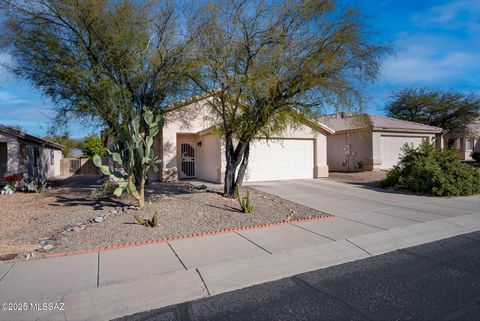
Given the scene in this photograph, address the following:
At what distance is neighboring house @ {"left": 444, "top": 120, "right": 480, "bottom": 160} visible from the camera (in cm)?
3362

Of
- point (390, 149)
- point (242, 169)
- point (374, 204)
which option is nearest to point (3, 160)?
point (242, 169)

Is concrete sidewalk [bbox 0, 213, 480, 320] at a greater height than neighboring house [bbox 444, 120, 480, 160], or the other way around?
neighboring house [bbox 444, 120, 480, 160]

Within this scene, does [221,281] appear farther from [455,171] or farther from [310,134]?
[310,134]

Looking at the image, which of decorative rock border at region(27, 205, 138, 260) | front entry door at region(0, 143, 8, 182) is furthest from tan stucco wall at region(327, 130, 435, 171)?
front entry door at region(0, 143, 8, 182)

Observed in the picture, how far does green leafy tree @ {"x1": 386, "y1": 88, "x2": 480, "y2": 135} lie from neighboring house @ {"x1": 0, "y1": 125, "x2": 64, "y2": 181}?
3357cm

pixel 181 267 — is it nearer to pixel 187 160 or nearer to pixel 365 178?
pixel 187 160

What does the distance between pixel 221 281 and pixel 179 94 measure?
1041 centimetres

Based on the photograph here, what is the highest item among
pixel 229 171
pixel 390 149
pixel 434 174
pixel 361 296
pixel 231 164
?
pixel 390 149

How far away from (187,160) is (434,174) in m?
12.2

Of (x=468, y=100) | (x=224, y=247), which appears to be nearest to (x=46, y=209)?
(x=224, y=247)

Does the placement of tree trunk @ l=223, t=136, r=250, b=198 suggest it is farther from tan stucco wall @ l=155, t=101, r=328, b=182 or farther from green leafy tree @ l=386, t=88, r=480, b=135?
green leafy tree @ l=386, t=88, r=480, b=135

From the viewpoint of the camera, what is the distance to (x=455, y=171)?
12.9 m

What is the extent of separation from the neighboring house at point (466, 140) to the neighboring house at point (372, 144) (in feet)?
40.9

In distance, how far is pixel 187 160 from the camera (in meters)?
18.8
